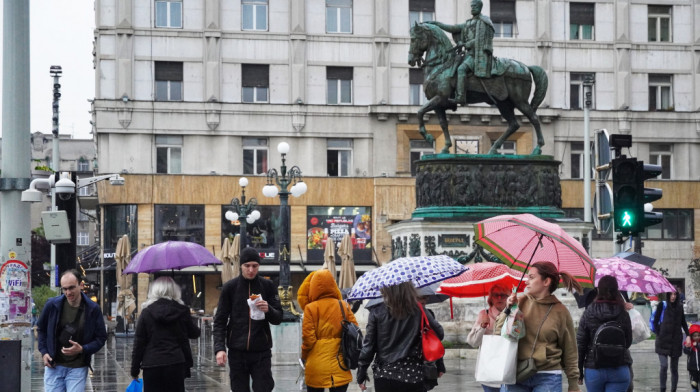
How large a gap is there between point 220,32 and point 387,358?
4538 cm

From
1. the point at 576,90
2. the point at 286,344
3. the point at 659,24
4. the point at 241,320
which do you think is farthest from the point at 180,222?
the point at 241,320

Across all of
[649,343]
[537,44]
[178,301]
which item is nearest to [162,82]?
[537,44]

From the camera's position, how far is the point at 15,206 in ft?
48.4

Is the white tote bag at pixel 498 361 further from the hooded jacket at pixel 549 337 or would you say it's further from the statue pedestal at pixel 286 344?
the statue pedestal at pixel 286 344

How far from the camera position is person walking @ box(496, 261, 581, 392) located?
9625mm

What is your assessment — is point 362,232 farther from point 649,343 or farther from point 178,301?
point 178,301

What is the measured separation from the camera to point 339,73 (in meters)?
55.8

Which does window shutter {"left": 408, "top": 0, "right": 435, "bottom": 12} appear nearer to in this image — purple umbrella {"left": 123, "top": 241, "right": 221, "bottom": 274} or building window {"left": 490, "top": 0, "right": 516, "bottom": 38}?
building window {"left": 490, "top": 0, "right": 516, "bottom": 38}

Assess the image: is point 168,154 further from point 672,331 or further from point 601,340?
point 601,340

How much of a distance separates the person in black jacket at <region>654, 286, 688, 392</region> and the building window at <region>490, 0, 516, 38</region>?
3939 cm

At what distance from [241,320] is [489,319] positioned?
7.88 feet

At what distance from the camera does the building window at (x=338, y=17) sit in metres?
56.1

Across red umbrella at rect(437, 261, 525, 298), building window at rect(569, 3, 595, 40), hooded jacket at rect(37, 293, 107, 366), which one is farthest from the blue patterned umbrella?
building window at rect(569, 3, 595, 40)

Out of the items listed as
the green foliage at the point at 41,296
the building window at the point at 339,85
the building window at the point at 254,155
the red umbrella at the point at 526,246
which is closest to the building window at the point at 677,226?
the building window at the point at 339,85
